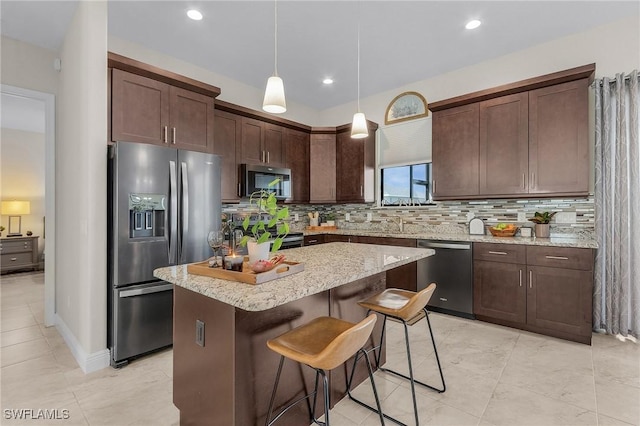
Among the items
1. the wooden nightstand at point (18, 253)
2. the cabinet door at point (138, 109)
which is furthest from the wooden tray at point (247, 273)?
the wooden nightstand at point (18, 253)

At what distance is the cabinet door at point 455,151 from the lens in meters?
3.72

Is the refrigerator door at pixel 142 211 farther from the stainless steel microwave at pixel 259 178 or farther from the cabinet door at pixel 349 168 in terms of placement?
the cabinet door at pixel 349 168

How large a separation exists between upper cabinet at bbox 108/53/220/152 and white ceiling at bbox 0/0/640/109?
60 cm

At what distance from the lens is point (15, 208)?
6.04m

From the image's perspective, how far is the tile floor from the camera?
188 cm

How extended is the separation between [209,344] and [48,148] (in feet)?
10.8

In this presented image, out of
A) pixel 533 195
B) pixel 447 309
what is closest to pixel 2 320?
pixel 447 309

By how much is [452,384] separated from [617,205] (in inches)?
95.1

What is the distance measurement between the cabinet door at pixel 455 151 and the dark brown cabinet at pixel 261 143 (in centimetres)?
221

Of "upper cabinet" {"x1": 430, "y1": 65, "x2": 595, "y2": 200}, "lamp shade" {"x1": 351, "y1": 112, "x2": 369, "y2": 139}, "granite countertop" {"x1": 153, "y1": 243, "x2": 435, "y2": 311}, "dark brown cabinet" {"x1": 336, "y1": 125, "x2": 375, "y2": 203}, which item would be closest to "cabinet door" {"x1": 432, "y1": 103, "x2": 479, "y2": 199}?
"upper cabinet" {"x1": 430, "y1": 65, "x2": 595, "y2": 200}

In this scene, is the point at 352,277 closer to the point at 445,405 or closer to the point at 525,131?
the point at 445,405

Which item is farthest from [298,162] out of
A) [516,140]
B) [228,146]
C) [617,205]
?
Result: [617,205]

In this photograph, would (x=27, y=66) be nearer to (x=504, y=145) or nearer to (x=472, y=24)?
(x=472, y=24)

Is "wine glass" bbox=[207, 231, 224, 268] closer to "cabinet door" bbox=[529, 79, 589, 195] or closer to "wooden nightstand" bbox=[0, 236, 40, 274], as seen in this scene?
"cabinet door" bbox=[529, 79, 589, 195]
